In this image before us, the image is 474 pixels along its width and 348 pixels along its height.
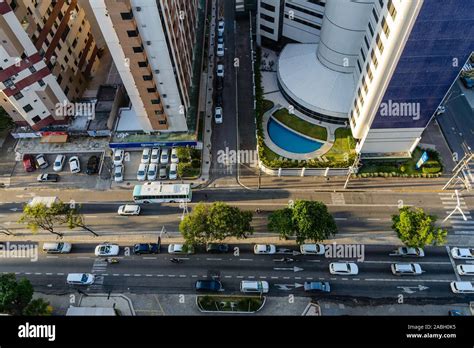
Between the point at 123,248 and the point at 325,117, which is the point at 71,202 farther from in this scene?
the point at 325,117

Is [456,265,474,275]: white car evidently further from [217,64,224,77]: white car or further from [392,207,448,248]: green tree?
[217,64,224,77]: white car

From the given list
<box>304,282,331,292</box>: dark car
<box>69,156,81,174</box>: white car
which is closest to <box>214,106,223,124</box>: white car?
<box>69,156,81,174</box>: white car

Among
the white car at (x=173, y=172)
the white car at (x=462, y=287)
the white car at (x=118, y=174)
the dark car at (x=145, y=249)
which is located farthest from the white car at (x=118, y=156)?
the white car at (x=462, y=287)

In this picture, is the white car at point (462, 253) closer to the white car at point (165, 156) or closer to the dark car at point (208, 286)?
the dark car at point (208, 286)

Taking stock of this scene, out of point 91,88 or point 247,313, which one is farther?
point 91,88

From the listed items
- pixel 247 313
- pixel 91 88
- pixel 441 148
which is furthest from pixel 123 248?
pixel 441 148

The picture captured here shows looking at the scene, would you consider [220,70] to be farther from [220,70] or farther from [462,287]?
[462,287]
